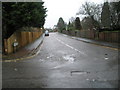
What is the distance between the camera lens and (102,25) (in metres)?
33.5

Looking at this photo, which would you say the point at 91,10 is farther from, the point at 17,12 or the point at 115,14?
the point at 17,12

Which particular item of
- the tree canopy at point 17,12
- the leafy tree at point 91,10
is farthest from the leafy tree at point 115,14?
the tree canopy at point 17,12

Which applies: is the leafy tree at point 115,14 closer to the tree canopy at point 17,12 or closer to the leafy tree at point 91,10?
the leafy tree at point 91,10

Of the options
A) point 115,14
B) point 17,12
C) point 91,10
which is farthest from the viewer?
point 91,10

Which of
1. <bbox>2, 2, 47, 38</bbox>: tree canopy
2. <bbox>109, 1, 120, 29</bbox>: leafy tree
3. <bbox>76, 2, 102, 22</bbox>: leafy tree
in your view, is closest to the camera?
<bbox>2, 2, 47, 38</bbox>: tree canopy


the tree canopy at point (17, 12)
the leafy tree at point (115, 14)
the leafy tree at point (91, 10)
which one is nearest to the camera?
the tree canopy at point (17, 12)

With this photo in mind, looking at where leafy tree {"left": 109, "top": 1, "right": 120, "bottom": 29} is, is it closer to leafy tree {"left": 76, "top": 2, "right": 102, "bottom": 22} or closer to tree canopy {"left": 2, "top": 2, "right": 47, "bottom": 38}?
leafy tree {"left": 76, "top": 2, "right": 102, "bottom": 22}

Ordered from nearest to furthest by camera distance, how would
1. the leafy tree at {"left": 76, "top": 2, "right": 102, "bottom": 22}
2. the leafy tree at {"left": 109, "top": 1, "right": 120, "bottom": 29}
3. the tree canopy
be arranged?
the tree canopy → the leafy tree at {"left": 109, "top": 1, "right": 120, "bottom": 29} → the leafy tree at {"left": 76, "top": 2, "right": 102, "bottom": 22}

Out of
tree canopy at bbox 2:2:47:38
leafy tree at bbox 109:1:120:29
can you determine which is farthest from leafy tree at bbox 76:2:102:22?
tree canopy at bbox 2:2:47:38

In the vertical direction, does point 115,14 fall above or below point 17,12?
above

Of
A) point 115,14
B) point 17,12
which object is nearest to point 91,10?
point 115,14

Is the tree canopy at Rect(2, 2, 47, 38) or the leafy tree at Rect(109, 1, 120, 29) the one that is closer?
the tree canopy at Rect(2, 2, 47, 38)

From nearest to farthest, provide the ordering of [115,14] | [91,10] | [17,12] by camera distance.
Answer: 1. [17,12]
2. [115,14]
3. [91,10]

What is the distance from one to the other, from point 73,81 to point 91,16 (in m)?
30.7
